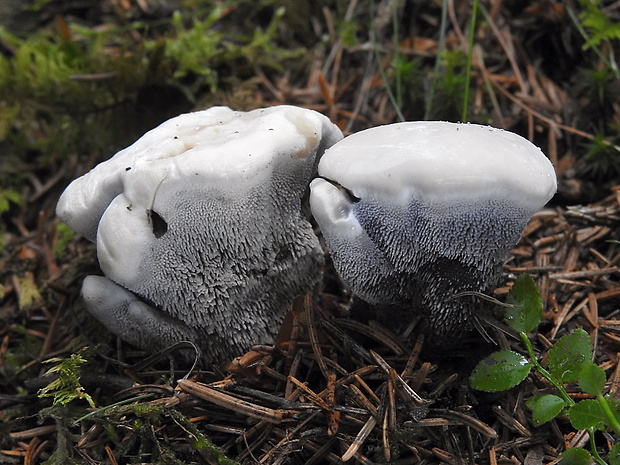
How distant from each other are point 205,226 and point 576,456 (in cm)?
Answer: 129

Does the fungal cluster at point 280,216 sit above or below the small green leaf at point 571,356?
above

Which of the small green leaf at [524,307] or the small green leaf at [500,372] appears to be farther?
the small green leaf at [524,307]

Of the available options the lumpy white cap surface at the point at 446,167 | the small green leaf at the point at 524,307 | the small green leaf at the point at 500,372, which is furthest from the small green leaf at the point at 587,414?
the lumpy white cap surface at the point at 446,167

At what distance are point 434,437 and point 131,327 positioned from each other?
1131 millimetres

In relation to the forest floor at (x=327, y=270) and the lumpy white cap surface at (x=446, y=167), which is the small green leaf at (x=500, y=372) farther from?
the lumpy white cap surface at (x=446, y=167)

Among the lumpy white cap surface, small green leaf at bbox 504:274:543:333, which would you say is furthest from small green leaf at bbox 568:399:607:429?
the lumpy white cap surface

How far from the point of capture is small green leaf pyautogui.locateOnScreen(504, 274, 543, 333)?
6.26 feet

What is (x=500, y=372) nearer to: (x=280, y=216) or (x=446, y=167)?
(x=446, y=167)

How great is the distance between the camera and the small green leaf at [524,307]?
1908 millimetres

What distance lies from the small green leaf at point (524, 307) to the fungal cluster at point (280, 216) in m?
0.09

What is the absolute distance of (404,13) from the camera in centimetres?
350

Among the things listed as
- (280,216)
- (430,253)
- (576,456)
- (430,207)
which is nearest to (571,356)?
(576,456)

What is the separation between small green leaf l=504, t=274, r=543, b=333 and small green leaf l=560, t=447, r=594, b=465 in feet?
1.26

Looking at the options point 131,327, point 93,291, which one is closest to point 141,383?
point 131,327
